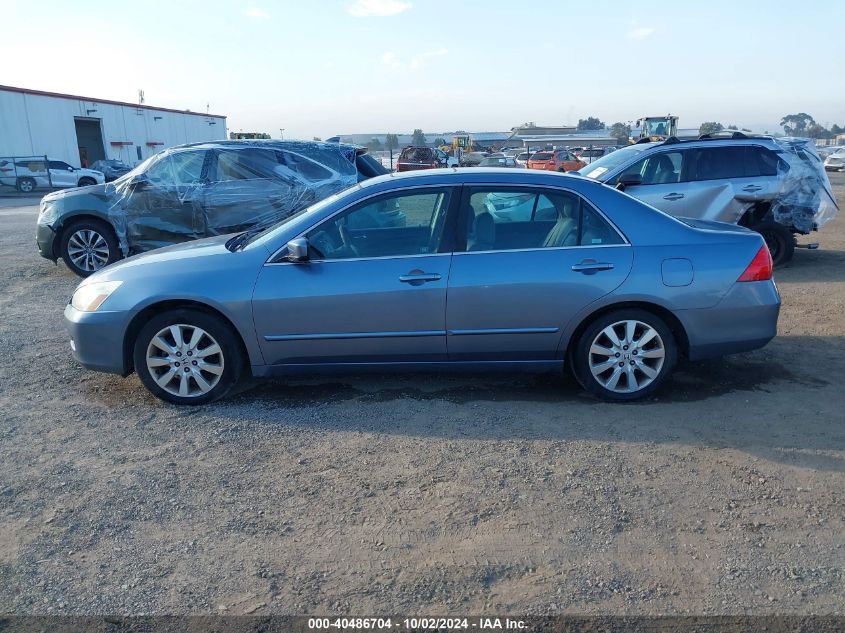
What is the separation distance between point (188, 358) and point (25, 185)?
31667mm

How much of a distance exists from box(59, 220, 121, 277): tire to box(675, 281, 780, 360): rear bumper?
767 cm

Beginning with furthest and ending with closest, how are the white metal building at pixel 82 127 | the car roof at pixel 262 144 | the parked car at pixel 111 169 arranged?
the white metal building at pixel 82 127 → the parked car at pixel 111 169 → the car roof at pixel 262 144

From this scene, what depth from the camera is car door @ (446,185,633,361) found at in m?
4.58

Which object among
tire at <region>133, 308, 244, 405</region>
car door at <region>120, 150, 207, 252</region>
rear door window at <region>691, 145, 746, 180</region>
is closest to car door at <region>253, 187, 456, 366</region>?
tire at <region>133, 308, 244, 405</region>

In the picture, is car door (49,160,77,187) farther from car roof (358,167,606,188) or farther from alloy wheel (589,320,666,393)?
alloy wheel (589,320,666,393)

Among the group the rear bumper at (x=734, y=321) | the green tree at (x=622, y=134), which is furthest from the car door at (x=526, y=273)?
the green tree at (x=622, y=134)

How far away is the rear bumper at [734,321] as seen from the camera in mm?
4676

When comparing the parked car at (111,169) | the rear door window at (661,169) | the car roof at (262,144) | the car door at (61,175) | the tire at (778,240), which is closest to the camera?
the rear door window at (661,169)

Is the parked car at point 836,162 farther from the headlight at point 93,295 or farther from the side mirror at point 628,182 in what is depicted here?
the headlight at point 93,295

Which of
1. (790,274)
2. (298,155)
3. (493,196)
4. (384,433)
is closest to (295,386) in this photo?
(384,433)

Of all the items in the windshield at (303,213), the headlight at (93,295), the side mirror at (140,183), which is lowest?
the headlight at (93,295)

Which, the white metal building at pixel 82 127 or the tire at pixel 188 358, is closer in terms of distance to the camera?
the tire at pixel 188 358

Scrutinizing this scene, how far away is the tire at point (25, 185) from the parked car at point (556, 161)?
75.5 feet

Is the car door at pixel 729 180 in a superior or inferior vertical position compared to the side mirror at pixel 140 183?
inferior
